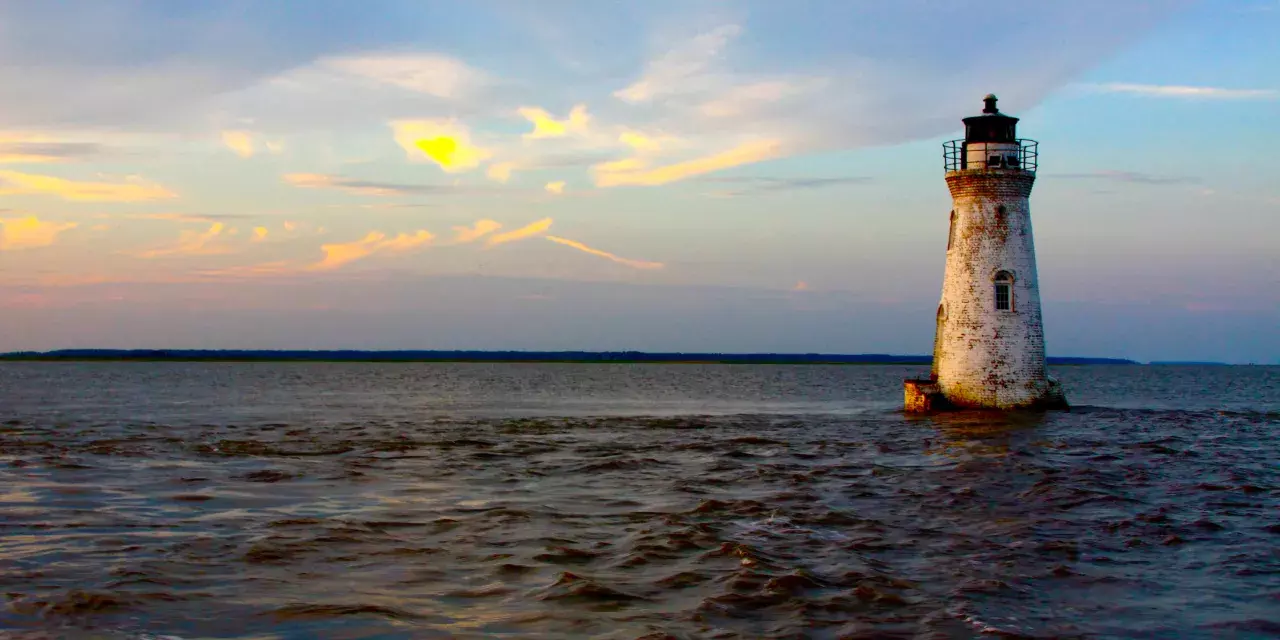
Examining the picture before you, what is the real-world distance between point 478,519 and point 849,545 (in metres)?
5.39

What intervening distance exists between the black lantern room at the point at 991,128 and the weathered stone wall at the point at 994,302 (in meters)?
1.34

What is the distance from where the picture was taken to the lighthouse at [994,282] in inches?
1356

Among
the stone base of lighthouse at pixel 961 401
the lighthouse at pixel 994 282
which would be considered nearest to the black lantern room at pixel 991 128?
the lighthouse at pixel 994 282

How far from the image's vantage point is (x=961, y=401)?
35094 mm

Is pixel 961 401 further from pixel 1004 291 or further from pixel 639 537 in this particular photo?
pixel 639 537

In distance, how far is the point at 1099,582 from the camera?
11.7 meters

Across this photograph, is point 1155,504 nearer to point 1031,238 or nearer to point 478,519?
point 478,519

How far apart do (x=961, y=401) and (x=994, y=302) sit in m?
3.45

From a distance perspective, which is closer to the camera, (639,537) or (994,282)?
(639,537)

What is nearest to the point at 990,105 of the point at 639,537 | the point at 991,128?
the point at 991,128

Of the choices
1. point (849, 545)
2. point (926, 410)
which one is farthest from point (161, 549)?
point (926, 410)

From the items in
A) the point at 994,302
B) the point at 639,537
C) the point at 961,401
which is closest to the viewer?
the point at 639,537

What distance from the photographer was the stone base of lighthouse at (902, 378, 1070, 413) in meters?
34.4

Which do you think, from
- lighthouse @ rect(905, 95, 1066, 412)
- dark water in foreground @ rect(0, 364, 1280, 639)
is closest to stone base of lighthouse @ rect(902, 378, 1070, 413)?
lighthouse @ rect(905, 95, 1066, 412)
